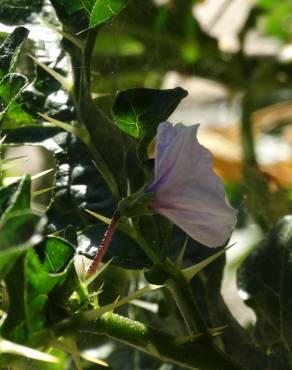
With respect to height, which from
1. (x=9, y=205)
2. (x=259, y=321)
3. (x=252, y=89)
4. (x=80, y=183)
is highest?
(x=9, y=205)

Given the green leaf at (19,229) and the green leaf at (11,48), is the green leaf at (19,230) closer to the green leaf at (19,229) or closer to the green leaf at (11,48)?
the green leaf at (19,229)

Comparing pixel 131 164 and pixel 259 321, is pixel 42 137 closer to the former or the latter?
pixel 131 164

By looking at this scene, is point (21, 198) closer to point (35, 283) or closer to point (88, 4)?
point (35, 283)

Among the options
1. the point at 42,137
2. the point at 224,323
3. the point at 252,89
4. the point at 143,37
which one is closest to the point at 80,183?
the point at 42,137

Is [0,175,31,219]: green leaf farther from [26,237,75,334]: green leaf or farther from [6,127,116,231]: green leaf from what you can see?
[6,127,116,231]: green leaf

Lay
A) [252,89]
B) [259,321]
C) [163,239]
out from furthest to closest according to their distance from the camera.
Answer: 1. [252,89]
2. [259,321]
3. [163,239]

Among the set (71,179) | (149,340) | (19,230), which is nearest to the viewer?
(19,230)

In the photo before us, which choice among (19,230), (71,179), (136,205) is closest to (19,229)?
(19,230)
